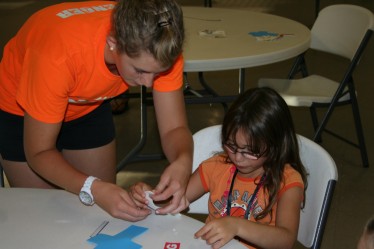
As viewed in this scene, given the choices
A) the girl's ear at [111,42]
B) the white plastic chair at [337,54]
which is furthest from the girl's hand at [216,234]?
the white plastic chair at [337,54]

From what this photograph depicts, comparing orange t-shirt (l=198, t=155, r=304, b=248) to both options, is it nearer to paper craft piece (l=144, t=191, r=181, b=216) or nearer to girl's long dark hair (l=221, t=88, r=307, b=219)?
girl's long dark hair (l=221, t=88, r=307, b=219)

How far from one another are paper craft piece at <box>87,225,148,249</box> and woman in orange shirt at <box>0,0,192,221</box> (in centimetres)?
4

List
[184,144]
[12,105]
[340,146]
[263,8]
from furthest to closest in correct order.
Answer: [263,8] → [340,146] → [12,105] → [184,144]

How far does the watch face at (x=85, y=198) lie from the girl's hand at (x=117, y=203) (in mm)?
21

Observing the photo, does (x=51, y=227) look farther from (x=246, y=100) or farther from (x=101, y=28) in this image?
(x=246, y=100)

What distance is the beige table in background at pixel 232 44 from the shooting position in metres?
2.71

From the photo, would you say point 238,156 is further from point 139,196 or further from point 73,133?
point 73,133

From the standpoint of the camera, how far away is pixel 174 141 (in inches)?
71.9

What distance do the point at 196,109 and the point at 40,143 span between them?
3.12m

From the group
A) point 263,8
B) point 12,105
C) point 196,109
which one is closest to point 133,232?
point 12,105

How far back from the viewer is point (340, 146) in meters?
4.01

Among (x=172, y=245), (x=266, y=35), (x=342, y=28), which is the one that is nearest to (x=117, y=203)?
(x=172, y=245)

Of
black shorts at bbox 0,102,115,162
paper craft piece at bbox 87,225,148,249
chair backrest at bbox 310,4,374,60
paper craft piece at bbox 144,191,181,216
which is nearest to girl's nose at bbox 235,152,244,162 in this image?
paper craft piece at bbox 144,191,181,216

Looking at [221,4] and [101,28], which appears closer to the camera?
[101,28]
